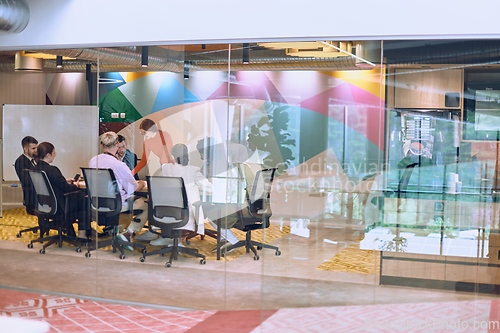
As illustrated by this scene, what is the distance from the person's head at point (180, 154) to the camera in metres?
4.82

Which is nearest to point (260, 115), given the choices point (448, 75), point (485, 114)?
point (448, 75)

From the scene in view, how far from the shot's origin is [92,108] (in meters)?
5.12

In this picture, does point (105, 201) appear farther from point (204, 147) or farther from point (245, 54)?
point (245, 54)

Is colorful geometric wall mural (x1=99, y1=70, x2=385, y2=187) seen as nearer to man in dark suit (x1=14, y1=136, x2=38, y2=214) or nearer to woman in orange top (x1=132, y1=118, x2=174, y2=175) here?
woman in orange top (x1=132, y1=118, x2=174, y2=175)

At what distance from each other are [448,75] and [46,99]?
423 centimetres

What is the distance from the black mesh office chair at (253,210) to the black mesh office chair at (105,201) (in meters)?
1.18

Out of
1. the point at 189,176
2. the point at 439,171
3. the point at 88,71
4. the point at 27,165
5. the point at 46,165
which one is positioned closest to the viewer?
the point at 439,171

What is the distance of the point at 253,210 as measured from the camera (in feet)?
14.9

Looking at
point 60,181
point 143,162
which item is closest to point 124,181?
point 143,162

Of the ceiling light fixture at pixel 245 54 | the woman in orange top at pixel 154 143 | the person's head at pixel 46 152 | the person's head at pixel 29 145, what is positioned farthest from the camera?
the person's head at pixel 29 145

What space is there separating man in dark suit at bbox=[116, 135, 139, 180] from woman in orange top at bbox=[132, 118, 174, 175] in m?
0.07

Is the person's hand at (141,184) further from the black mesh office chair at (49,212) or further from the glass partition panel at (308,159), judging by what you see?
the glass partition panel at (308,159)

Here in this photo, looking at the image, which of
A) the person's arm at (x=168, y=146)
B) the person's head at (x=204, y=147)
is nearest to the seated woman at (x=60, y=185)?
the person's arm at (x=168, y=146)

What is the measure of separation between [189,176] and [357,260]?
1.86 meters
